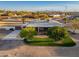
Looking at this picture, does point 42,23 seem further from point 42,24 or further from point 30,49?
point 30,49

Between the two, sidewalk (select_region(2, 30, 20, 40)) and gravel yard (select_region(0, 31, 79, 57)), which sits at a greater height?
sidewalk (select_region(2, 30, 20, 40))

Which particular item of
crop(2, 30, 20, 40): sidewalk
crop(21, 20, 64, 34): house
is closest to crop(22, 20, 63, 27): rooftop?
crop(21, 20, 64, 34): house

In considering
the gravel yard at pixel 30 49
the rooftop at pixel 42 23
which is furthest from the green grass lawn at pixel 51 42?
the rooftop at pixel 42 23

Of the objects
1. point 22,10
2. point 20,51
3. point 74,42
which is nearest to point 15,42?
point 20,51

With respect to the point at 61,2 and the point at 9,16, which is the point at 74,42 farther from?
the point at 9,16

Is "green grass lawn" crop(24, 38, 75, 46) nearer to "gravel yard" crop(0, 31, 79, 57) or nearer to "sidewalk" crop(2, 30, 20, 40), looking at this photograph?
"gravel yard" crop(0, 31, 79, 57)

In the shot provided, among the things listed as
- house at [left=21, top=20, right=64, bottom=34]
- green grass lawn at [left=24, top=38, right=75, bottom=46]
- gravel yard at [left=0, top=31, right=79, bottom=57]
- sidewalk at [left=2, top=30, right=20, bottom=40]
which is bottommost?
gravel yard at [left=0, top=31, right=79, bottom=57]

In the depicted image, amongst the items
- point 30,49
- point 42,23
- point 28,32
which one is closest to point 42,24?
point 42,23
